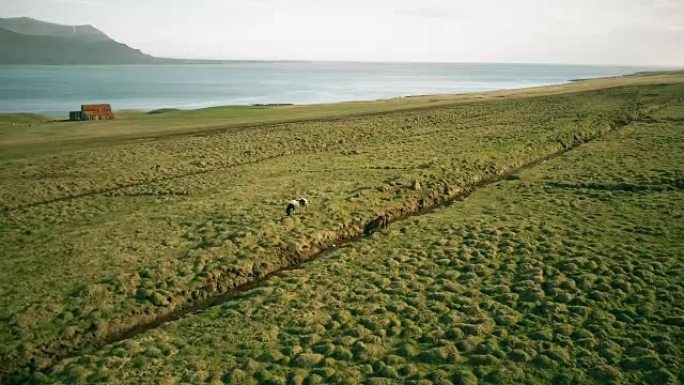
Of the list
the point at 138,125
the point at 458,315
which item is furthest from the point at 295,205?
the point at 138,125

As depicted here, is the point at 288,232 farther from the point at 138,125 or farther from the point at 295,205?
the point at 138,125

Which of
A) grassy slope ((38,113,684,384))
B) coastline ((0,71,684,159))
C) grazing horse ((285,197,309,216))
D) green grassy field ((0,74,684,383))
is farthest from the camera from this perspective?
coastline ((0,71,684,159))

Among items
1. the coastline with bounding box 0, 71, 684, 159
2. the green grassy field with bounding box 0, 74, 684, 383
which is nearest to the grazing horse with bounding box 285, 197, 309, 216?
the green grassy field with bounding box 0, 74, 684, 383

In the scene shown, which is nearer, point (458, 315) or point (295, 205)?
point (458, 315)

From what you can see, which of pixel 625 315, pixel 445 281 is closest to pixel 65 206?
pixel 445 281

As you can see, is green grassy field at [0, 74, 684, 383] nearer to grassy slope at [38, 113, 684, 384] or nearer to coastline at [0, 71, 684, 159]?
grassy slope at [38, 113, 684, 384]

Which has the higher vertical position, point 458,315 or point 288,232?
point 288,232

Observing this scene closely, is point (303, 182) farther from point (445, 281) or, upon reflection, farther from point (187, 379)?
point (187, 379)
